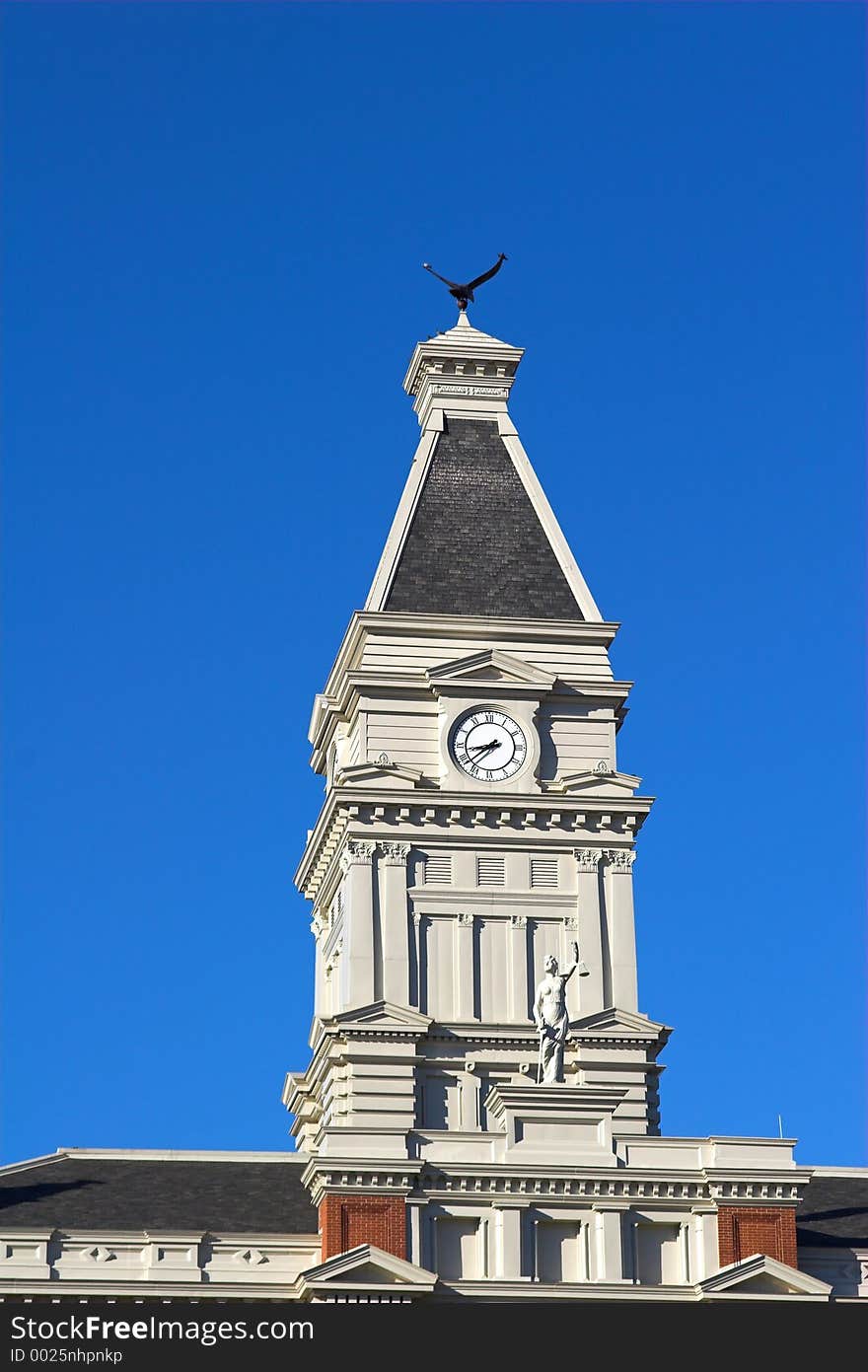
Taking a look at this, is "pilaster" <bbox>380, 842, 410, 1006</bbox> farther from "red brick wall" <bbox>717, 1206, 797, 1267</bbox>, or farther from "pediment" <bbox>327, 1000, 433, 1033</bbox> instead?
"red brick wall" <bbox>717, 1206, 797, 1267</bbox>

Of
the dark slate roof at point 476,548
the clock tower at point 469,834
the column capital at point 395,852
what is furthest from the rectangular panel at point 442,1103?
the dark slate roof at point 476,548

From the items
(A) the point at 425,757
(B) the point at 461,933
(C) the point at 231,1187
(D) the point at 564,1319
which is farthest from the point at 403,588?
(D) the point at 564,1319

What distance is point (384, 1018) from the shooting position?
82062 millimetres

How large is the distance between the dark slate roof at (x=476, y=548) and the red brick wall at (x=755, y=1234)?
2145 centimetres

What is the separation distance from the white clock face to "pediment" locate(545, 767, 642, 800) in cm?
137

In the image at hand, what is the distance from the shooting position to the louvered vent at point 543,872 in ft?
280

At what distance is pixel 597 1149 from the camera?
2975 inches

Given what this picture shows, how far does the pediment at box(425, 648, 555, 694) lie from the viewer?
86562mm

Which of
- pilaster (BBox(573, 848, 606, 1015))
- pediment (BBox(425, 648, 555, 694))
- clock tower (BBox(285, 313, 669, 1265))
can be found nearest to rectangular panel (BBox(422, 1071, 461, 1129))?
clock tower (BBox(285, 313, 669, 1265))

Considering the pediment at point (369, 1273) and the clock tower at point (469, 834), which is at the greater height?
the clock tower at point (469, 834)

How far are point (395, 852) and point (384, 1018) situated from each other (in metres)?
5.35

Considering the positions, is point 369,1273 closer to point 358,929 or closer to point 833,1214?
point 358,929

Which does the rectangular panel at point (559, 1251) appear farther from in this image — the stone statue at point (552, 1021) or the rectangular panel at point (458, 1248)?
the stone statue at point (552, 1021)

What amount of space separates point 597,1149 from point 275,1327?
59.8 feet
